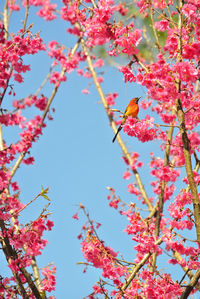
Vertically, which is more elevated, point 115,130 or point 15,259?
point 115,130

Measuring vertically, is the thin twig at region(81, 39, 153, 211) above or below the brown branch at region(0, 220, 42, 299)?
above

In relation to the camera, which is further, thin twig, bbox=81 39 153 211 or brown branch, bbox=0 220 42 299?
thin twig, bbox=81 39 153 211

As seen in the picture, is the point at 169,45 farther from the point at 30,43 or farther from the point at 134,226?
the point at 134,226

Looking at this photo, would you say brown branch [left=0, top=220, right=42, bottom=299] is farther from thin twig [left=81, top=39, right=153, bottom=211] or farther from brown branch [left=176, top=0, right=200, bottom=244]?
thin twig [left=81, top=39, right=153, bottom=211]

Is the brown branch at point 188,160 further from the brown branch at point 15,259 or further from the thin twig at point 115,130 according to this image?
the thin twig at point 115,130

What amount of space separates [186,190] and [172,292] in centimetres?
109

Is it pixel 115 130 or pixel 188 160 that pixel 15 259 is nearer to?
pixel 188 160

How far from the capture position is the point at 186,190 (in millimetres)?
3969

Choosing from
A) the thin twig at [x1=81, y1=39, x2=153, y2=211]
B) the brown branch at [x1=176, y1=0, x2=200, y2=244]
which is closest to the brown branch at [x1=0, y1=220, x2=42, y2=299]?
the brown branch at [x1=176, y1=0, x2=200, y2=244]

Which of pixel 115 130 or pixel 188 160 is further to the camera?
pixel 115 130

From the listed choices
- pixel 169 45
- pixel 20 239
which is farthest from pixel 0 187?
pixel 169 45

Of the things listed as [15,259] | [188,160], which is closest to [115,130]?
[188,160]

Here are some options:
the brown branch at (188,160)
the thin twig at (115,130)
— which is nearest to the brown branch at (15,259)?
the brown branch at (188,160)

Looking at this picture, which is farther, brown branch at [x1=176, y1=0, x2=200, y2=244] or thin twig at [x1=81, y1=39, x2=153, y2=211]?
thin twig at [x1=81, y1=39, x2=153, y2=211]
